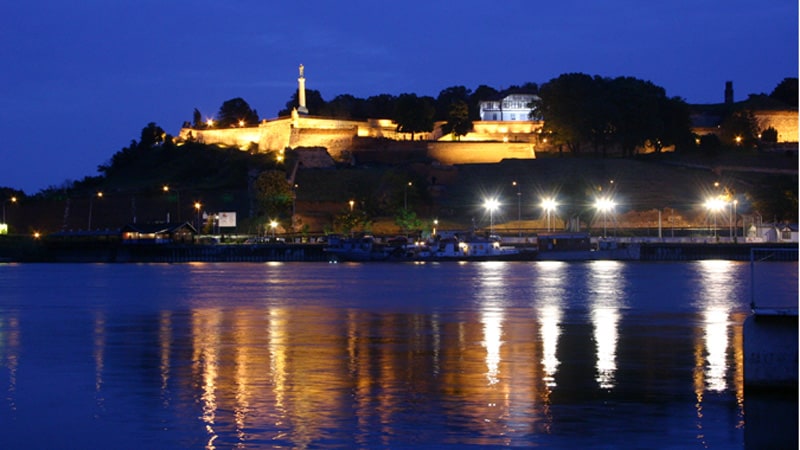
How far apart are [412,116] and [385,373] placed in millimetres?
86845

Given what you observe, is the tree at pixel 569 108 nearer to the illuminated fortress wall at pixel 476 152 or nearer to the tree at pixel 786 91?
the illuminated fortress wall at pixel 476 152

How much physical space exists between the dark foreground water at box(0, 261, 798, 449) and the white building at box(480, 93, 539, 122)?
72.6m

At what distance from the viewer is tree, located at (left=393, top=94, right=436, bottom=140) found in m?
106

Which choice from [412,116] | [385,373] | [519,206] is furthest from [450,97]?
[385,373]

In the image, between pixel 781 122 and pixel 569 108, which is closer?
pixel 569 108

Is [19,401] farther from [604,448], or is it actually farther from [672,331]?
[672,331]

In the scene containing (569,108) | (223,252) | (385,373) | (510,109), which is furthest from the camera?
(510,109)

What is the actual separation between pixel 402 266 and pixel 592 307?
3588 cm

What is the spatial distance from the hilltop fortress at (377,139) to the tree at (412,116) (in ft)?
2.70

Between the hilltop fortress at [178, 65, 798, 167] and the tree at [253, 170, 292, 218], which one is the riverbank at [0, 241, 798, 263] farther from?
the hilltop fortress at [178, 65, 798, 167]

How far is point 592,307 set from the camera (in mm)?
35531

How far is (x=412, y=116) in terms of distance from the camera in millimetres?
106250

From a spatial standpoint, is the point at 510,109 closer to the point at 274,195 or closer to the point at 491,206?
the point at 491,206

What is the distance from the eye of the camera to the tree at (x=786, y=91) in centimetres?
13212
